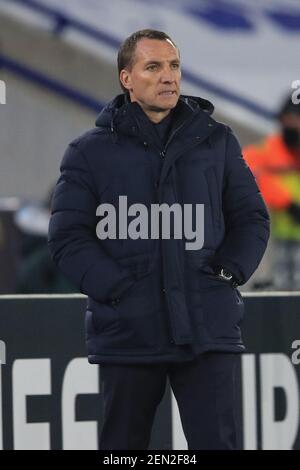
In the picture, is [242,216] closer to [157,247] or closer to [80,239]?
[157,247]

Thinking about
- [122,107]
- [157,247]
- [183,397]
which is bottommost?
[183,397]

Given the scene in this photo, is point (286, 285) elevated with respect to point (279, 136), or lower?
lower

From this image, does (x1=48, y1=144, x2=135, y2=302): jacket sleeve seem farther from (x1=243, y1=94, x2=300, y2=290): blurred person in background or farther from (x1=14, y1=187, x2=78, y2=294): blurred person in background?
(x1=243, y1=94, x2=300, y2=290): blurred person in background

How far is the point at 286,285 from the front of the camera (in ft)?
21.4

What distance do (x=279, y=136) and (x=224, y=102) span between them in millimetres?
1063

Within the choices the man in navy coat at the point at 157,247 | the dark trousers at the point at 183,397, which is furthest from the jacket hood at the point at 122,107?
the dark trousers at the point at 183,397

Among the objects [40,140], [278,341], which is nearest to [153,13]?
[40,140]

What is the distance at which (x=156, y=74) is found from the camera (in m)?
3.58

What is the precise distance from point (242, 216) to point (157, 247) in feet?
0.91

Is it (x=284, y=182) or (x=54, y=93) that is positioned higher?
(x=54, y=93)

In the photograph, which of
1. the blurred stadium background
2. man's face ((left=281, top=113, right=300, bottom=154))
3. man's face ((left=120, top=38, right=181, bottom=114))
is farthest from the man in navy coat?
man's face ((left=281, top=113, right=300, bottom=154))

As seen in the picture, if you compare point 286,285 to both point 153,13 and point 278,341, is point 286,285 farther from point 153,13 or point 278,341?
point 153,13

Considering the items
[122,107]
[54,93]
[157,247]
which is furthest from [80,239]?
[54,93]
